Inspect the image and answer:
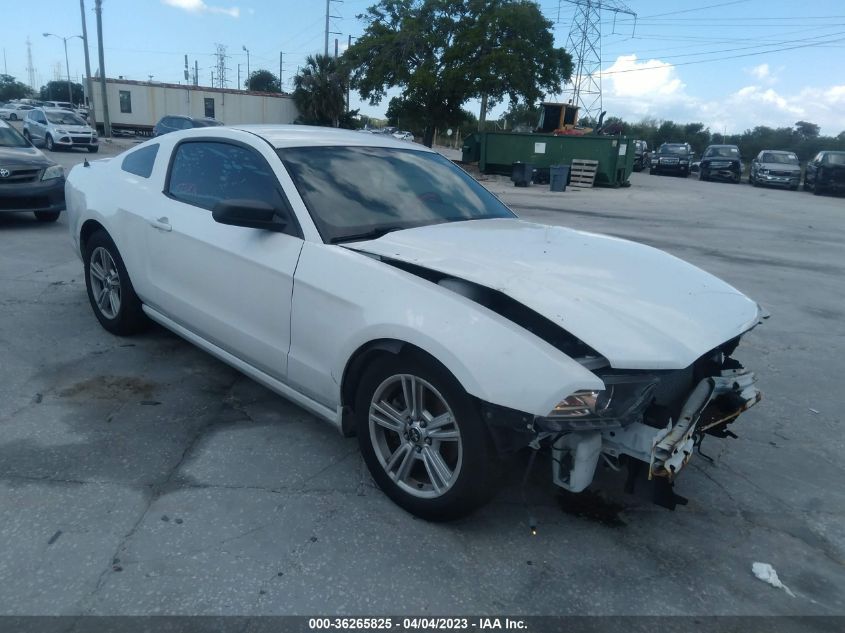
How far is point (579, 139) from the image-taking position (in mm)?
24250

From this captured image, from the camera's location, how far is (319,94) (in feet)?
158

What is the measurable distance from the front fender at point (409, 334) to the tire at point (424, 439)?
0.11m

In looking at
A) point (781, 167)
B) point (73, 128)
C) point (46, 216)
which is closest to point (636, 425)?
point (46, 216)

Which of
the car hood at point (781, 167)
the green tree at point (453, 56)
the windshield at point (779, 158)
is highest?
the green tree at point (453, 56)

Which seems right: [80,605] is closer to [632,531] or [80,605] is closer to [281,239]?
[281,239]

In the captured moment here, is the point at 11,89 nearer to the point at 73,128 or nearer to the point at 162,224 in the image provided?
the point at 73,128

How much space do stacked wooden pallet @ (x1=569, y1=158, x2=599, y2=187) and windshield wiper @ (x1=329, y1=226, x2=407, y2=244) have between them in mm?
22026

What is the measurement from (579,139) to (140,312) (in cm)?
2198

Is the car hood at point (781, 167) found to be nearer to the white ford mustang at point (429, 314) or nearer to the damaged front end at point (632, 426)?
the white ford mustang at point (429, 314)

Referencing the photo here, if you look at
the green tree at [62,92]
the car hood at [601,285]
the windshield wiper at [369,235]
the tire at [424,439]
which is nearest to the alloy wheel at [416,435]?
the tire at [424,439]

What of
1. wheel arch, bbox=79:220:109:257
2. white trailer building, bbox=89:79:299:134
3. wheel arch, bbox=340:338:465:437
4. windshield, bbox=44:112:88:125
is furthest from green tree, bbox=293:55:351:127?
wheel arch, bbox=340:338:465:437

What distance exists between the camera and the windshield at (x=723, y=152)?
108ft

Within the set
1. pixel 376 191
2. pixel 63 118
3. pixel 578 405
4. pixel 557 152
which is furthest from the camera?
pixel 63 118

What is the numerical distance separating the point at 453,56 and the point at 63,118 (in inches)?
713
